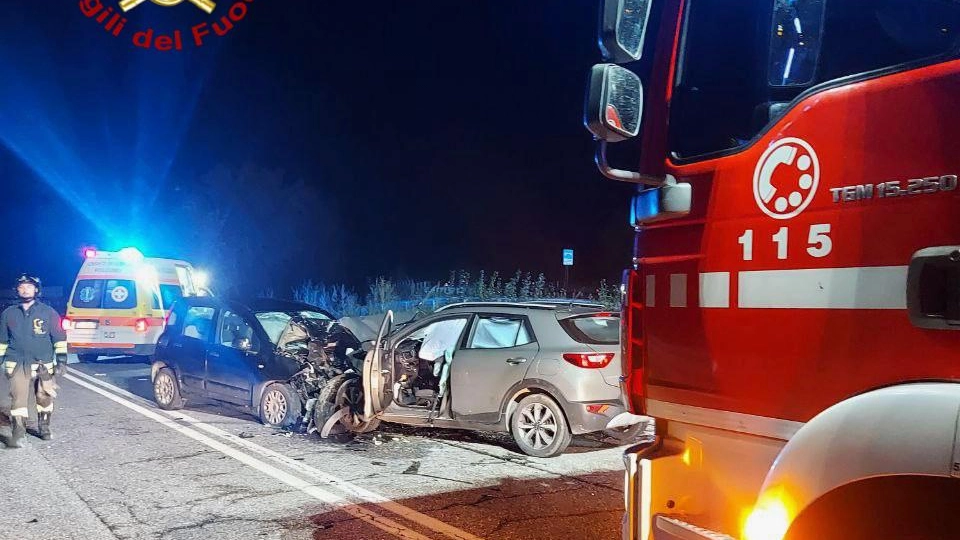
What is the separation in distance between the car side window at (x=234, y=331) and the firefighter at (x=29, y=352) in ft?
5.70

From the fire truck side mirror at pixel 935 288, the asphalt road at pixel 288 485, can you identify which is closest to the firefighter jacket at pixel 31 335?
the asphalt road at pixel 288 485

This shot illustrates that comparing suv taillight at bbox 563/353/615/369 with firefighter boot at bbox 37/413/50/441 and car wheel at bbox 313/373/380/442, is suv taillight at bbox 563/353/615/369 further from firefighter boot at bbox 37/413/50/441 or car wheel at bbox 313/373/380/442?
firefighter boot at bbox 37/413/50/441

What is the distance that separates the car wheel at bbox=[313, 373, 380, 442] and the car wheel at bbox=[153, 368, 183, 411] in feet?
8.98

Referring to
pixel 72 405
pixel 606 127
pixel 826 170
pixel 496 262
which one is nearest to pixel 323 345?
pixel 72 405

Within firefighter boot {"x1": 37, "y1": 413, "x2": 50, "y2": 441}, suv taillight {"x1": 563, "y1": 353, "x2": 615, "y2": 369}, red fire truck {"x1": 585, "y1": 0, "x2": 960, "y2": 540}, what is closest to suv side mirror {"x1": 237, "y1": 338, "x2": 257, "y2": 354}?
firefighter boot {"x1": 37, "y1": 413, "x2": 50, "y2": 441}

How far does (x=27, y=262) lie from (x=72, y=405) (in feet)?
213

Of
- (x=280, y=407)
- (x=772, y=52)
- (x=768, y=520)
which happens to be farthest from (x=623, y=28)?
(x=280, y=407)

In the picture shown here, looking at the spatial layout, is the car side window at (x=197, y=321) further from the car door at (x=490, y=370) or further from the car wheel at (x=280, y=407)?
the car door at (x=490, y=370)

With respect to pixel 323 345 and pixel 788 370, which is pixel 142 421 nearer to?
pixel 323 345

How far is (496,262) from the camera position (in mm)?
30969

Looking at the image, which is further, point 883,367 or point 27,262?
point 27,262

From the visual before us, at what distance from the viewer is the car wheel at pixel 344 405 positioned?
739cm

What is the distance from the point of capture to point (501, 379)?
6988mm

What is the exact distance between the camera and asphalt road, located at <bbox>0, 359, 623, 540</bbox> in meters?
4.81
